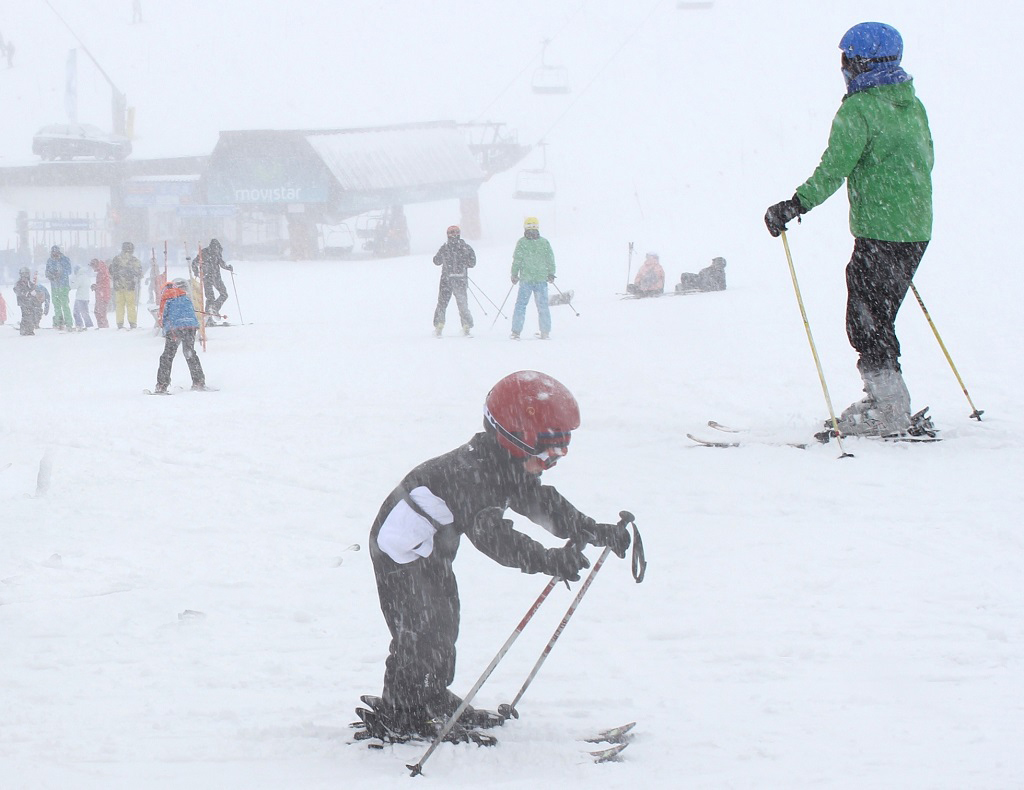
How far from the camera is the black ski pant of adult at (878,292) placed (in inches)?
237

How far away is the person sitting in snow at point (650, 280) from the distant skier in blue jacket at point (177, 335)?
9.53 metres

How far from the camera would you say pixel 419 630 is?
3217 millimetres

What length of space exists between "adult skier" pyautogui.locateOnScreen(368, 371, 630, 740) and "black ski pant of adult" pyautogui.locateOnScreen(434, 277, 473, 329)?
38.4 feet

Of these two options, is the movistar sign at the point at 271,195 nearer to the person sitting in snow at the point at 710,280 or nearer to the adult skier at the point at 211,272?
the adult skier at the point at 211,272

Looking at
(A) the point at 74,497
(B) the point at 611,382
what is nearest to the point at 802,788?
(A) the point at 74,497

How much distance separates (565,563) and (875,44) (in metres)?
4.24

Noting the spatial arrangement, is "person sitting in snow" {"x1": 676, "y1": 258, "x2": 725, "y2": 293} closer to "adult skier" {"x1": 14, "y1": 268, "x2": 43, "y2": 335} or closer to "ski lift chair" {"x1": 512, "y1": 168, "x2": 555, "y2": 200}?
"adult skier" {"x1": 14, "y1": 268, "x2": 43, "y2": 335}

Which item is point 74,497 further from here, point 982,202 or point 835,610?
point 982,202

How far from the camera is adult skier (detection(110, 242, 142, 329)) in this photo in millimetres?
18609

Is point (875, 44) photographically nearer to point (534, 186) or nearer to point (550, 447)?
point (550, 447)

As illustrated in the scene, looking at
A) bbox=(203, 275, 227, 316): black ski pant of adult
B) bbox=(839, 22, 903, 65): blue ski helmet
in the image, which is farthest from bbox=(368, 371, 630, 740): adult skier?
bbox=(203, 275, 227, 316): black ski pant of adult

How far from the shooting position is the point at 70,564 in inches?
217

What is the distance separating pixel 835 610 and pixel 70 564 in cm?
392

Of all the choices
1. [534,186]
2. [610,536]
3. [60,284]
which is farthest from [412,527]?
[534,186]
